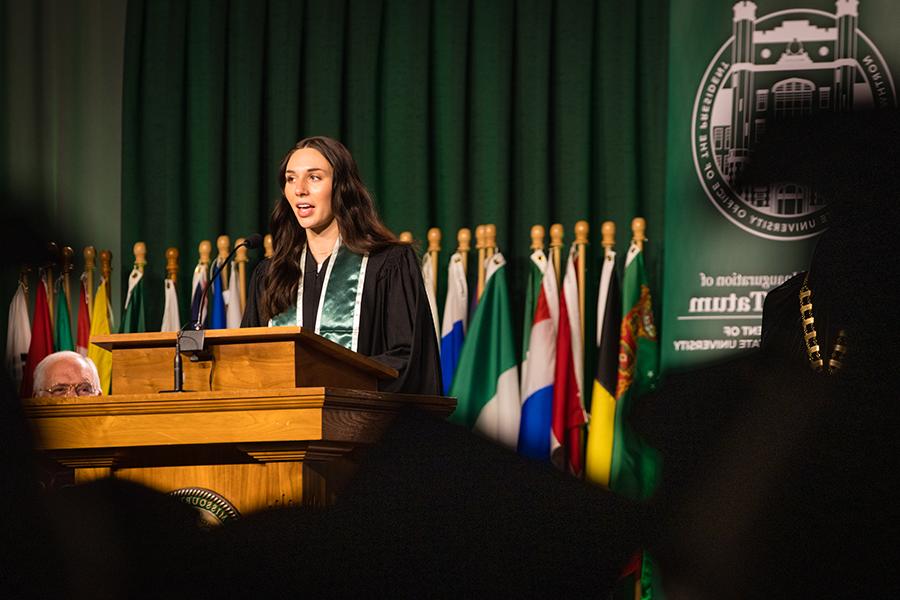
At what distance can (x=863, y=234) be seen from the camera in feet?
1.60

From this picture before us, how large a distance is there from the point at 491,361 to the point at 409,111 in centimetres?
149

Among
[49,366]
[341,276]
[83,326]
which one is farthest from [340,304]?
[83,326]

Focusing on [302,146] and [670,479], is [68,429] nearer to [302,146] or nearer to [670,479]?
[670,479]

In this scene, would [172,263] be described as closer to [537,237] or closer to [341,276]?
[537,237]

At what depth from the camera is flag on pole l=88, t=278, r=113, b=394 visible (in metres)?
5.37

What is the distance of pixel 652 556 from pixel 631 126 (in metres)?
5.13

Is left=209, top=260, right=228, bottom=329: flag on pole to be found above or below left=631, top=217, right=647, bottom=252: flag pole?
below

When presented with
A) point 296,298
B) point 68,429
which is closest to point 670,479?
point 68,429

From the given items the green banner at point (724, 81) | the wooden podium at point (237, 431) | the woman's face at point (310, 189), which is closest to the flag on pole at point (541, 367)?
the green banner at point (724, 81)

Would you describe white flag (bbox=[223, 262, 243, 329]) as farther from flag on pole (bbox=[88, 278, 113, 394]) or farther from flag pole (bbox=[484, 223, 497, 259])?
flag pole (bbox=[484, 223, 497, 259])

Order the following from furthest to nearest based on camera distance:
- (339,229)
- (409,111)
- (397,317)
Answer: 1. (409,111)
2. (339,229)
3. (397,317)

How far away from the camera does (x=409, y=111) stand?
18.7 ft

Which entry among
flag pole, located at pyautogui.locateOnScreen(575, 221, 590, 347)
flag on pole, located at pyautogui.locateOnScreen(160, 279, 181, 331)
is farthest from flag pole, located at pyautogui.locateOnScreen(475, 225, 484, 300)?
flag on pole, located at pyautogui.locateOnScreen(160, 279, 181, 331)

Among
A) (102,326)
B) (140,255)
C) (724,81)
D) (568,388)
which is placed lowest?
(568,388)
